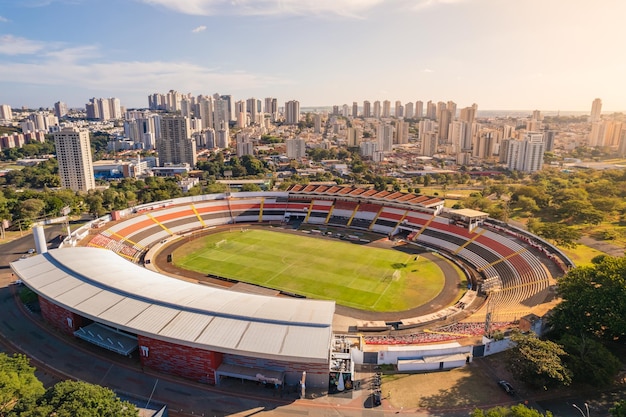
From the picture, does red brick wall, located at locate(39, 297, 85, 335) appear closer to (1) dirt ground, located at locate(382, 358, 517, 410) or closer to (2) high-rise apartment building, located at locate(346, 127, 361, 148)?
(1) dirt ground, located at locate(382, 358, 517, 410)

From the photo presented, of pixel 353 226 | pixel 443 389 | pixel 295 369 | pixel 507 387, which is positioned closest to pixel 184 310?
pixel 295 369

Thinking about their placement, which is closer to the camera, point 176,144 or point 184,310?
point 184,310

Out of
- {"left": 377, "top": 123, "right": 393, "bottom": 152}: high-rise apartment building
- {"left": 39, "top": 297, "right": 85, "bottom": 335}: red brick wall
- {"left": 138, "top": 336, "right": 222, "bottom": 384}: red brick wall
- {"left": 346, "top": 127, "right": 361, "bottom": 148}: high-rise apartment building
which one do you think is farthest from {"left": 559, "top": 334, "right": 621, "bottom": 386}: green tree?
{"left": 346, "top": 127, "right": 361, "bottom": 148}: high-rise apartment building

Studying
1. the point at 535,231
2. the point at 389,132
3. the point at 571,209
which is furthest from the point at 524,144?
the point at 535,231

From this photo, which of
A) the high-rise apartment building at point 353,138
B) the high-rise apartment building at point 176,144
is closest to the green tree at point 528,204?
the high-rise apartment building at point 176,144

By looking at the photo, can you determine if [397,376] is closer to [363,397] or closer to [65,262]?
[363,397]

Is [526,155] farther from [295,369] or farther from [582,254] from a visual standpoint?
[295,369]
